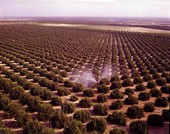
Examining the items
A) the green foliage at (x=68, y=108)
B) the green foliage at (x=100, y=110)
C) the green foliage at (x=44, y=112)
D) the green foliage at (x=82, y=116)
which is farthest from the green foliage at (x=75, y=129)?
the green foliage at (x=68, y=108)

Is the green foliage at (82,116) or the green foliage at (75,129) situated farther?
the green foliage at (82,116)

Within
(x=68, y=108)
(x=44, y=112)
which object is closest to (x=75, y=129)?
(x=44, y=112)

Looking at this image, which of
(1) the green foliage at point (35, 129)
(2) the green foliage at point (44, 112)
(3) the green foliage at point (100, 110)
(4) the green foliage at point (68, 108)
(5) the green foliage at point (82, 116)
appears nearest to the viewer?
(1) the green foliage at point (35, 129)

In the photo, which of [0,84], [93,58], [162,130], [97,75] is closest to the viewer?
[162,130]

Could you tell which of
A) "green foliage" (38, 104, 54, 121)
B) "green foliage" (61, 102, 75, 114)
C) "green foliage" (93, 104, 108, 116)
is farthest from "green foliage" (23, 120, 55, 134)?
"green foliage" (93, 104, 108, 116)

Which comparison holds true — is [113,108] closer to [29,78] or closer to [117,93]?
[117,93]

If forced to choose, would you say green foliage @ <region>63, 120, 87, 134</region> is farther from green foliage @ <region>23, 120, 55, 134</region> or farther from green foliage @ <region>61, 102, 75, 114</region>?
green foliage @ <region>61, 102, 75, 114</region>

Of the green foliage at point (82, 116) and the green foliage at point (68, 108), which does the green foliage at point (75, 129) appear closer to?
the green foliage at point (82, 116)

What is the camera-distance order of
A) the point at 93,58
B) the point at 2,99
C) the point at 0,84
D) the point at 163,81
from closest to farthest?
1. the point at 2,99
2. the point at 0,84
3. the point at 163,81
4. the point at 93,58

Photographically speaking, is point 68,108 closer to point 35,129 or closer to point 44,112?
point 44,112

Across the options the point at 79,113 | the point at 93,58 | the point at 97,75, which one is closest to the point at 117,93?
the point at 79,113

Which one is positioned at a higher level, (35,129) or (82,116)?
(35,129)
